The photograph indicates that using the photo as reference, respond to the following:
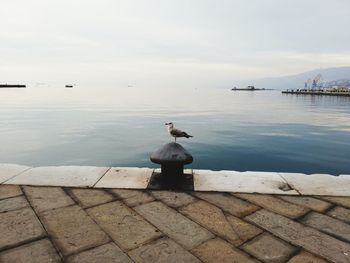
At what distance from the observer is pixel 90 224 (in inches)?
121

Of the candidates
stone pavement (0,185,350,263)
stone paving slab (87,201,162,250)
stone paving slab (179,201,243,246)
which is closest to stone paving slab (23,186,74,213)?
stone pavement (0,185,350,263)

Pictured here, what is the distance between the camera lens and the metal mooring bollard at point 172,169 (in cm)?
423

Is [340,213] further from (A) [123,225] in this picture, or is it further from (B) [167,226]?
(A) [123,225]

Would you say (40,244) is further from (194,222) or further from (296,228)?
(296,228)

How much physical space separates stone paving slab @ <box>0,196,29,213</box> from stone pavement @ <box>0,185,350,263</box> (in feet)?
0.04

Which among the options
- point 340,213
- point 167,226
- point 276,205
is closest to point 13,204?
point 167,226

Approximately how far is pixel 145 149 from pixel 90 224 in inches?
434

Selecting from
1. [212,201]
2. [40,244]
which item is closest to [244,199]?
[212,201]

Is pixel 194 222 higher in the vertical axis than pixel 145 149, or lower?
higher

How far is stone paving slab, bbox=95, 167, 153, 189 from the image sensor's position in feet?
13.6

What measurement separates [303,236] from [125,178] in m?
2.63

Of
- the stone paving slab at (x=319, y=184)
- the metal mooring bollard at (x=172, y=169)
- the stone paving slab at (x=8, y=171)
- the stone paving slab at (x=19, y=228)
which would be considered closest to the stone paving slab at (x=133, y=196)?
the metal mooring bollard at (x=172, y=169)

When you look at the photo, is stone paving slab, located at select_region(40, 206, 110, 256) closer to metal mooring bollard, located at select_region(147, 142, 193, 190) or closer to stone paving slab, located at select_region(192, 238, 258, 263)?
stone paving slab, located at select_region(192, 238, 258, 263)

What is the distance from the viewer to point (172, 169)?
4.44 m
